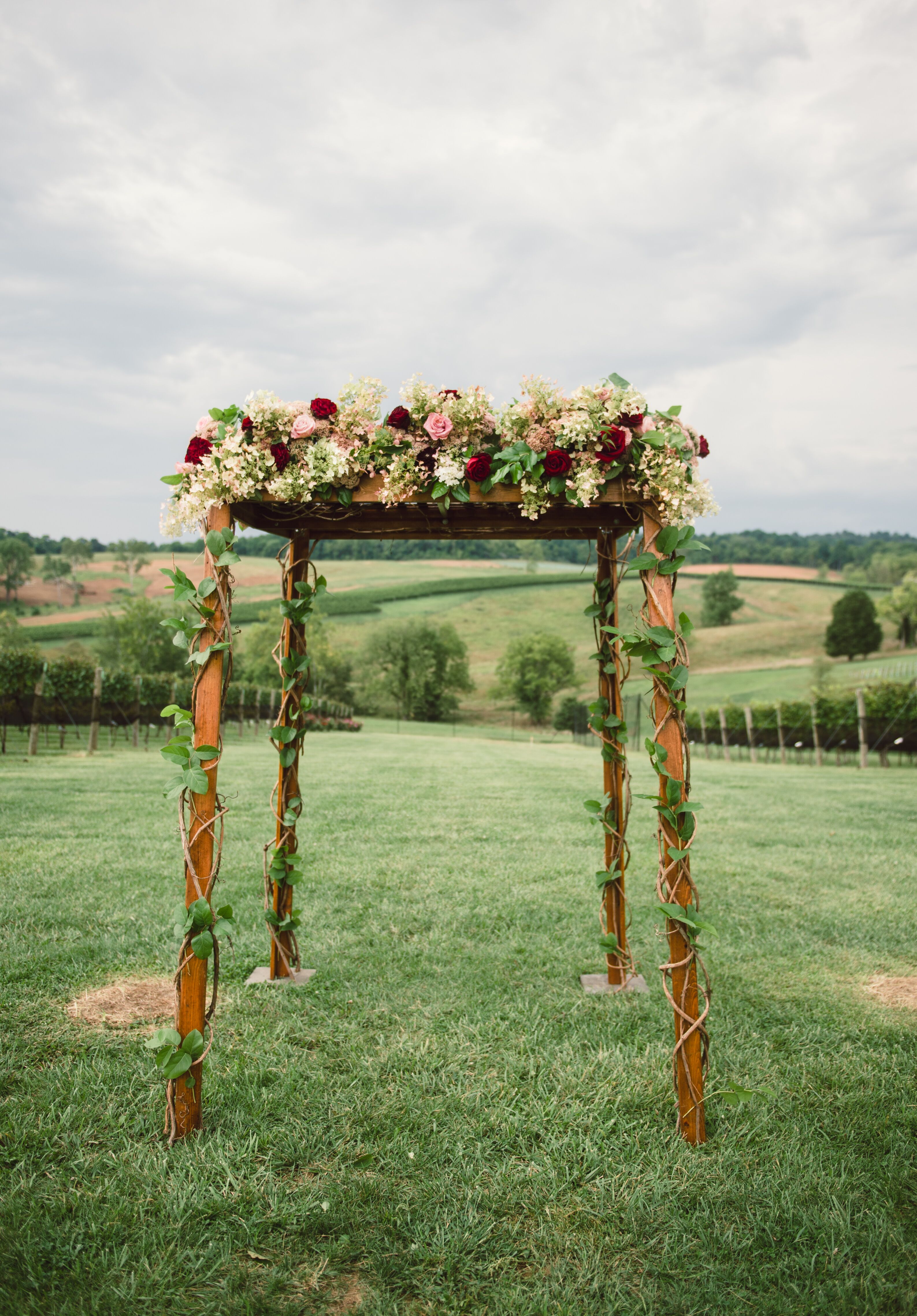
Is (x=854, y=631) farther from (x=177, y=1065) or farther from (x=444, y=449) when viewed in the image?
(x=177, y=1065)

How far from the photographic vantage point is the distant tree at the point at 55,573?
59.9 metres

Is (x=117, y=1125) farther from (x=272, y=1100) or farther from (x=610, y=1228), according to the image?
(x=610, y=1228)

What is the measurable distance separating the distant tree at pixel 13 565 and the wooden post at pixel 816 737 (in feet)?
185

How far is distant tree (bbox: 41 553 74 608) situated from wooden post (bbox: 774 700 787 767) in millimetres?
55722

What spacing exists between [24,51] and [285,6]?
7.03ft

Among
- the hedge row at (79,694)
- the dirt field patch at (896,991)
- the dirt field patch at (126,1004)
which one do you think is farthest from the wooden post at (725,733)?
the dirt field patch at (126,1004)

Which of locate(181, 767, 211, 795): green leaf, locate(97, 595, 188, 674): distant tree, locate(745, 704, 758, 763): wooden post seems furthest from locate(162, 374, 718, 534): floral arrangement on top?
locate(97, 595, 188, 674): distant tree

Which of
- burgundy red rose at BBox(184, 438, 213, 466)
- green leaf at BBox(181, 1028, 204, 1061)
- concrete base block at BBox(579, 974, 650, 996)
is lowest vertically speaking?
concrete base block at BBox(579, 974, 650, 996)

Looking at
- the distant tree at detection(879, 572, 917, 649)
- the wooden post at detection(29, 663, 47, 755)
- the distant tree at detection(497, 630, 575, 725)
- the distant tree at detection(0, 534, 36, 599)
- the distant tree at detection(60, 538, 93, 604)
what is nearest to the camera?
the wooden post at detection(29, 663, 47, 755)

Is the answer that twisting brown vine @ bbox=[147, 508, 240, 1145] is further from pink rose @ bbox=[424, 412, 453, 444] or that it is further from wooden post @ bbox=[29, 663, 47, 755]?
wooden post @ bbox=[29, 663, 47, 755]

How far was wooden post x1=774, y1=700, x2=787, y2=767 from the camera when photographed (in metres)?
21.4

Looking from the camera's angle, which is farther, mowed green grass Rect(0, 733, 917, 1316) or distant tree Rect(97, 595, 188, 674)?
distant tree Rect(97, 595, 188, 674)

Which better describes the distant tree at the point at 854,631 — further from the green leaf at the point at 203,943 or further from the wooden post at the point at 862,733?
the green leaf at the point at 203,943

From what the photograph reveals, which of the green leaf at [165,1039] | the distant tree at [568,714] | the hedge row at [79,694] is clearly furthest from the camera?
the distant tree at [568,714]
